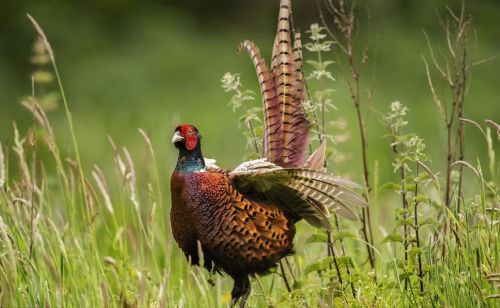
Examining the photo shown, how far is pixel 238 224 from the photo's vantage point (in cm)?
368

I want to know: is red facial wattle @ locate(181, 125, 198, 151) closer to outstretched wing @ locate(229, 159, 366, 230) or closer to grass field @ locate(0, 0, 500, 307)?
outstretched wing @ locate(229, 159, 366, 230)

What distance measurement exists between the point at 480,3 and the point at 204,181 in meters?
7.52

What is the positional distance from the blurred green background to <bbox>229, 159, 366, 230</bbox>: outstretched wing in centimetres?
502

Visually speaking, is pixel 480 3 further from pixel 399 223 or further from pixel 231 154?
pixel 399 223

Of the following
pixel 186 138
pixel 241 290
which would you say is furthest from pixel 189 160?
pixel 241 290

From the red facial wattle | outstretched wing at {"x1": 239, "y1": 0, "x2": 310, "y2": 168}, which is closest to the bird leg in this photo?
outstretched wing at {"x1": 239, "y1": 0, "x2": 310, "y2": 168}

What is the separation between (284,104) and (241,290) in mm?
723

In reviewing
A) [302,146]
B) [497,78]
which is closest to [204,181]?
[302,146]

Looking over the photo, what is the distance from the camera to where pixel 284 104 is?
3.94m

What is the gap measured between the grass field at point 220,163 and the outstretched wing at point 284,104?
87 millimetres

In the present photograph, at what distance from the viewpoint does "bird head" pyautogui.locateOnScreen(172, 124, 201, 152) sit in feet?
11.9

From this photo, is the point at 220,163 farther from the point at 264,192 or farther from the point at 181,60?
the point at 264,192

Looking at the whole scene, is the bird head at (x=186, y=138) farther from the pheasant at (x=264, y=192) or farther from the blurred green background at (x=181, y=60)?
the blurred green background at (x=181, y=60)

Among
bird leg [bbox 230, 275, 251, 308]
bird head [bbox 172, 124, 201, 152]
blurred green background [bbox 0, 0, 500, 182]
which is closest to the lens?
bird head [bbox 172, 124, 201, 152]
